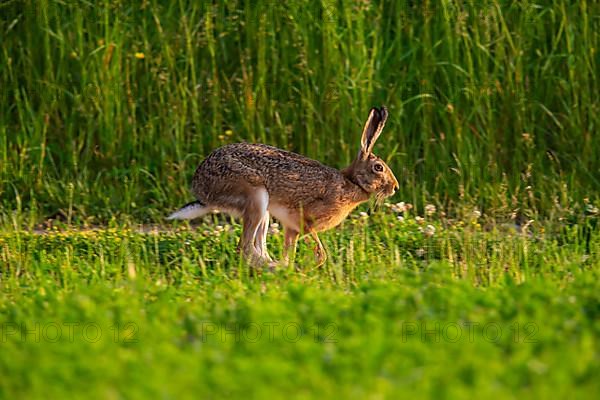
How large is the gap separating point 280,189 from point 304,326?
245 centimetres

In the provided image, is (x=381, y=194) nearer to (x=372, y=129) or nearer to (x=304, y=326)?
(x=372, y=129)

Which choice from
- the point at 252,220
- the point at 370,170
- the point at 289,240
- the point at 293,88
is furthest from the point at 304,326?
the point at 293,88

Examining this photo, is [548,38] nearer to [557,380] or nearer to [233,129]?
[233,129]

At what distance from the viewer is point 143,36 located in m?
9.87

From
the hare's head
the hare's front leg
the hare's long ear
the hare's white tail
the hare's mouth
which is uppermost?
the hare's long ear

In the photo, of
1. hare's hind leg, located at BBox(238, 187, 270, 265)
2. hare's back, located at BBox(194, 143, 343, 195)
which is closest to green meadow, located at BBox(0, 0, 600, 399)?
hare's hind leg, located at BBox(238, 187, 270, 265)

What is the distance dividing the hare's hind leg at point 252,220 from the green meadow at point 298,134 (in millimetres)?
194

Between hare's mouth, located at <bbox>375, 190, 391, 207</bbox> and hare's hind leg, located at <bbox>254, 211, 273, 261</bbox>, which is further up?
hare's mouth, located at <bbox>375, 190, 391, 207</bbox>

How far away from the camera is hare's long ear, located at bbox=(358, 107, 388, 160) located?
308 inches

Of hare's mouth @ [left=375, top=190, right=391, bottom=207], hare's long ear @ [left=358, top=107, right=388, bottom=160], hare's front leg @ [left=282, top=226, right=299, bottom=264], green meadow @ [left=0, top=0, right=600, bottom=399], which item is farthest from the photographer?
hare's mouth @ [left=375, top=190, right=391, bottom=207]

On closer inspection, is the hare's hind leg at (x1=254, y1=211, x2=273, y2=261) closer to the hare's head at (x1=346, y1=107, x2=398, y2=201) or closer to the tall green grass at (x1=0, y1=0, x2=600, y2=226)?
the hare's head at (x1=346, y1=107, x2=398, y2=201)

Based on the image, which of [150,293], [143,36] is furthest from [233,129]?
[150,293]

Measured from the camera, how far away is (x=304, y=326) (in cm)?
516

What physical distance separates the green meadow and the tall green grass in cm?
2
